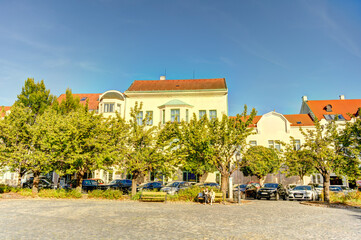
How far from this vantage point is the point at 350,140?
67.7ft

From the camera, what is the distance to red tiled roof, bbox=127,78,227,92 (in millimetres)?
36625

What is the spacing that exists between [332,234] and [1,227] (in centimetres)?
1202

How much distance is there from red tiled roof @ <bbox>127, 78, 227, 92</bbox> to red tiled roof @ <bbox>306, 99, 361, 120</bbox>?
1896cm

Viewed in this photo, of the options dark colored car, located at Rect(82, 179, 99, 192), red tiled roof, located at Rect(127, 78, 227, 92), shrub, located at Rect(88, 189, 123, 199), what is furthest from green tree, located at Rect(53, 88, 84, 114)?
shrub, located at Rect(88, 189, 123, 199)

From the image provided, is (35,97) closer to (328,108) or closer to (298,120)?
(298,120)

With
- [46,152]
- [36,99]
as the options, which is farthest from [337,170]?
[36,99]

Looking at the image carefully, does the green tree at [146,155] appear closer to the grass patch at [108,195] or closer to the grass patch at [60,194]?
the grass patch at [108,195]

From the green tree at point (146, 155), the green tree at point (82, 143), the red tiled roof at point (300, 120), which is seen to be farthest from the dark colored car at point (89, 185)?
the red tiled roof at point (300, 120)

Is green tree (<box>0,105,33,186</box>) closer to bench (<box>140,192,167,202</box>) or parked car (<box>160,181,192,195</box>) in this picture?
bench (<box>140,192,167,202</box>)

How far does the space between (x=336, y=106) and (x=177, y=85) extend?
2886 centimetres

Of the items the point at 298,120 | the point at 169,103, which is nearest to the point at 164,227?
the point at 169,103

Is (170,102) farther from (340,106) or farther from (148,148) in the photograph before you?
(340,106)

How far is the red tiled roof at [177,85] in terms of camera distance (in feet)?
120

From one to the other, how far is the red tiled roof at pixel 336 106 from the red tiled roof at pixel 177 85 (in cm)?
1896
